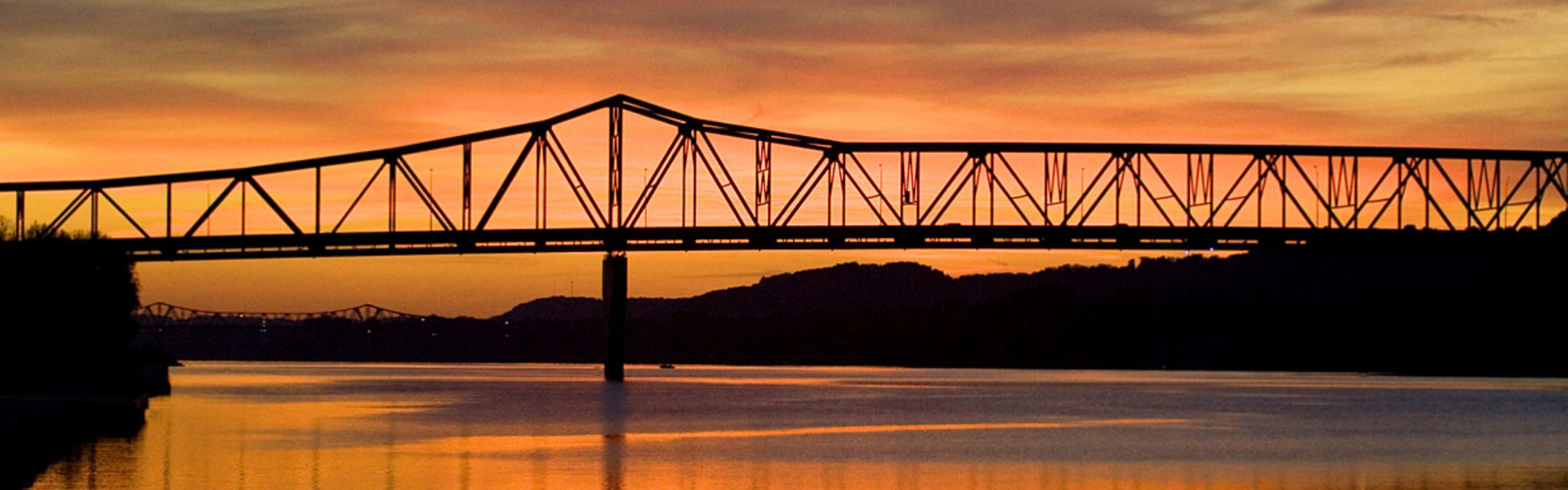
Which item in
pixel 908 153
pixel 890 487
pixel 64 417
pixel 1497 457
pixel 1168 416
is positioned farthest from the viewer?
pixel 908 153

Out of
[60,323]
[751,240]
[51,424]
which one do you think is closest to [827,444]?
[51,424]

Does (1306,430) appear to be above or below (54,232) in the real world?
below

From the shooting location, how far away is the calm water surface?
38.0 m

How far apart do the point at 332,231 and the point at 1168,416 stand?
57.4 meters

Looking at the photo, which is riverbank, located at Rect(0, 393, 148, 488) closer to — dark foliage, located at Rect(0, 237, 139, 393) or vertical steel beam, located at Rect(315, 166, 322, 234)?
dark foliage, located at Rect(0, 237, 139, 393)

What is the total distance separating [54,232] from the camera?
113250mm

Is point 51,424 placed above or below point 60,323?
below

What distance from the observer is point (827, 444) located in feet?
167

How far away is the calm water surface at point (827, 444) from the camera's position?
1496 inches

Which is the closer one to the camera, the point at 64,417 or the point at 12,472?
the point at 12,472

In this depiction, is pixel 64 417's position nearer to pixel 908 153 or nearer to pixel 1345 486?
pixel 1345 486

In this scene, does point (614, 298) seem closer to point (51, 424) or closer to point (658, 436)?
point (658, 436)

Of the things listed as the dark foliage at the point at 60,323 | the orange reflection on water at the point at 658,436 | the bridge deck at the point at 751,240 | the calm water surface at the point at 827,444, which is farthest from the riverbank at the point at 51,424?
the bridge deck at the point at 751,240

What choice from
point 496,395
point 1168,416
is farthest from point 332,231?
point 1168,416
